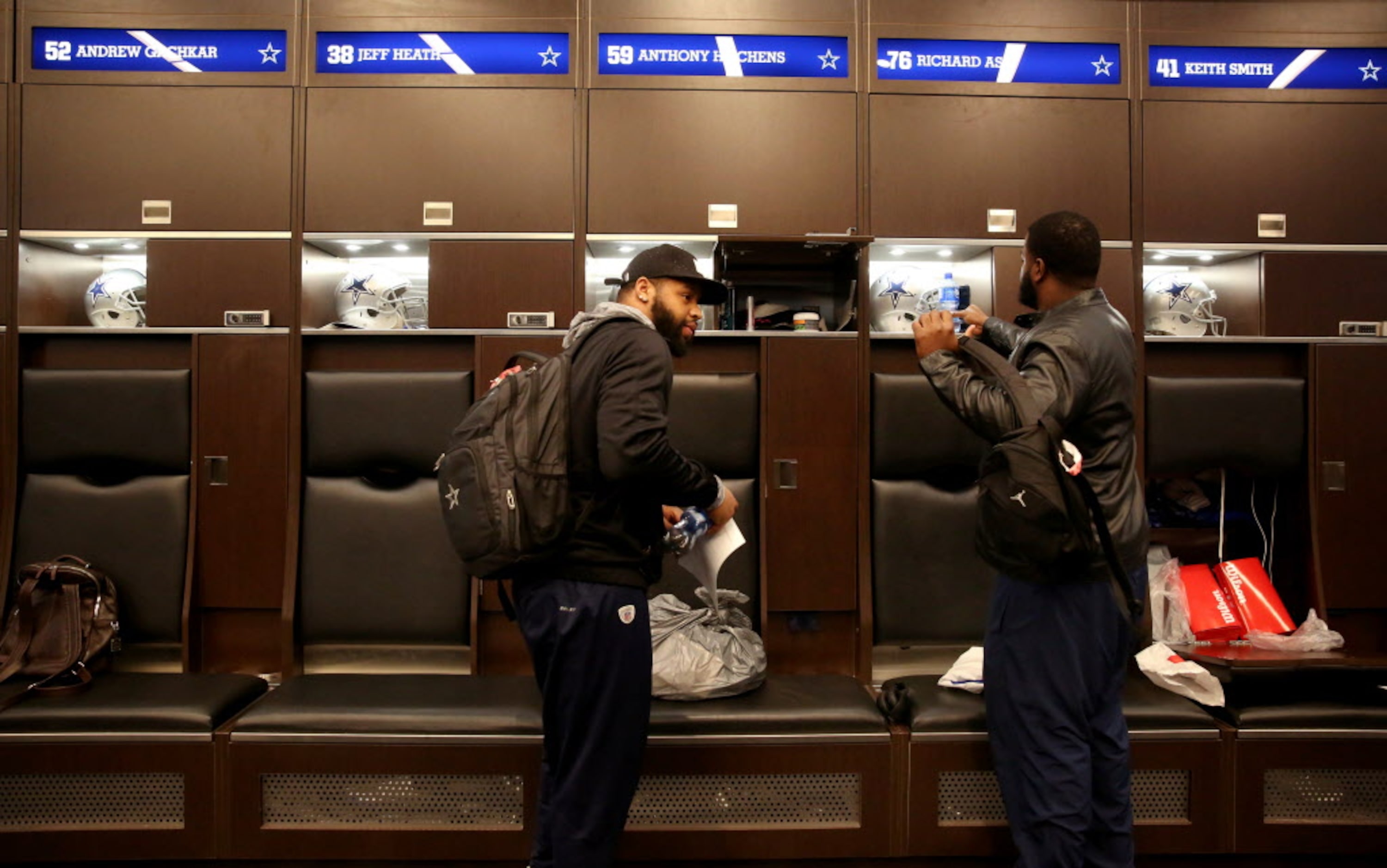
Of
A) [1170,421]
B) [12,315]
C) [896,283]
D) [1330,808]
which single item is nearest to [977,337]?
[896,283]

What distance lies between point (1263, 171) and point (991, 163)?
3.12 ft

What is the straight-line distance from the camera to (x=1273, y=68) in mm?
2955

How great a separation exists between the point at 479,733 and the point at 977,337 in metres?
1.70

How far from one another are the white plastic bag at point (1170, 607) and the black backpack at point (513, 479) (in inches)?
84.8

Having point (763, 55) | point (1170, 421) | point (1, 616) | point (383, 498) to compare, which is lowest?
point (1, 616)

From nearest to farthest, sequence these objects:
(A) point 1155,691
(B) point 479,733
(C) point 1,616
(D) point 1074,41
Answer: (B) point 479,733, (A) point 1155,691, (C) point 1,616, (D) point 1074,41

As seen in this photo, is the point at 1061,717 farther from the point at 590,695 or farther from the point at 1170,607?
the point at 1170,607

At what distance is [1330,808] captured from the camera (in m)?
2.25

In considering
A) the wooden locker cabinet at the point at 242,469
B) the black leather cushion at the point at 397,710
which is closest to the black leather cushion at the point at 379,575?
the wooden locker cabinet at the point at 242,469

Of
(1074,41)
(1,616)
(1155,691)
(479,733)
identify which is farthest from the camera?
(1074,41)

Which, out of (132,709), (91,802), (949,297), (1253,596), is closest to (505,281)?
(949,297)

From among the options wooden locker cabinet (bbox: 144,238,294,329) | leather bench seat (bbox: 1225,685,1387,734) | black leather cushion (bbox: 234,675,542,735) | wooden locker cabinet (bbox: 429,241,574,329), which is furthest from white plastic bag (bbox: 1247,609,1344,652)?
wooden locker cabinet (bbox: 144,238,294,329)

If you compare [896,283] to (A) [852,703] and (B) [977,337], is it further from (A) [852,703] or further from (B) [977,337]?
(A) [852,703]

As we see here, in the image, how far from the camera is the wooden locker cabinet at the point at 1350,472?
2824 mm
